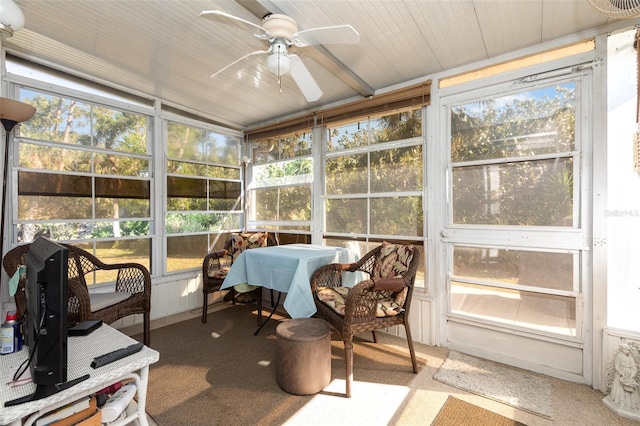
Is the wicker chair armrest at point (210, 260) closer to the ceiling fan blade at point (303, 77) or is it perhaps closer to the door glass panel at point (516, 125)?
the ceiling fan blade at point (303, 77)

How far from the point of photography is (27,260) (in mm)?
1263

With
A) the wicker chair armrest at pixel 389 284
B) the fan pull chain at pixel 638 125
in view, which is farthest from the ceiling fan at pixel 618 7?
the wicker chair armrest at pixel 389 284

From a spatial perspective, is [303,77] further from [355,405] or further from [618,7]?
[355,405]

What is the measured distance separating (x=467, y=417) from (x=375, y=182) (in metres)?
2.20

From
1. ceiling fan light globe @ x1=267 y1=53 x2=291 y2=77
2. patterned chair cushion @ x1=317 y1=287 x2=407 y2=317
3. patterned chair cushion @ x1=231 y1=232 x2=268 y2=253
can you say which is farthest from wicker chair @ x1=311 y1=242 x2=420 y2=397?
ceiling fan light globe @ x1=267 y1=53 x2=291 y2=77

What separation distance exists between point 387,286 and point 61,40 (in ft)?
10.8

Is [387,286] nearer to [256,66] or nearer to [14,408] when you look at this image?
[14,408]

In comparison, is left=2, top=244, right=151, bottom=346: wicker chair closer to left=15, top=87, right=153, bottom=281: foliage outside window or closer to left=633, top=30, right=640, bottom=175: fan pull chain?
left=15, top=87, right=153, bottom=281: foliage outside window

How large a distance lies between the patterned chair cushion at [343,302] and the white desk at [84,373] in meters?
1.34

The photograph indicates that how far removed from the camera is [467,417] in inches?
71.6

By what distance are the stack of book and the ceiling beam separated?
219 cm

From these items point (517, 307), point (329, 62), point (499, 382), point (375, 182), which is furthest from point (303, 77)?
point (499, 382)

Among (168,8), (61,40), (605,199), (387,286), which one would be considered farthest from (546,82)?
(61,40)

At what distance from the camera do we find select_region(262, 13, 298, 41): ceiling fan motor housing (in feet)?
6.22
